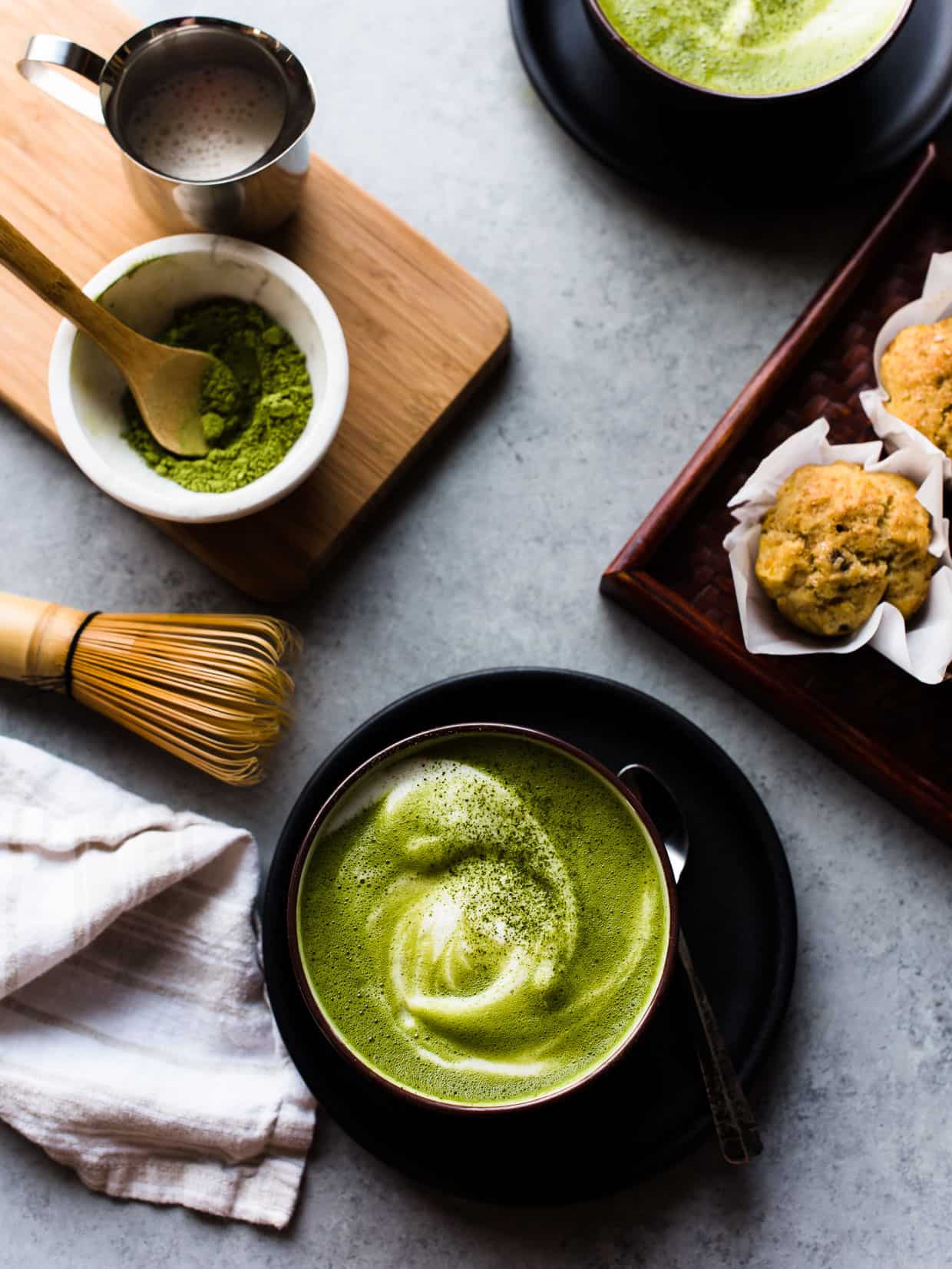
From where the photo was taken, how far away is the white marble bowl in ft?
4.23

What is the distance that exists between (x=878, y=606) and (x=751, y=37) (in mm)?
697

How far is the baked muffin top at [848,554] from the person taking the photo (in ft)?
4.27

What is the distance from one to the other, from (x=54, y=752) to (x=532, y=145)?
997 mm

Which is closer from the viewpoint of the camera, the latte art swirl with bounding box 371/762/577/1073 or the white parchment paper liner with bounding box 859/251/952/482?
the latte art swirl with bounding box 371/762/577/1073

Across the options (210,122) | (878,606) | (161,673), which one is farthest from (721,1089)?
(210,122)

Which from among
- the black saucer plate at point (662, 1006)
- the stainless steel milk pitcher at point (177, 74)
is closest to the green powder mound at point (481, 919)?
the black saucer plate at point (662, 1006)

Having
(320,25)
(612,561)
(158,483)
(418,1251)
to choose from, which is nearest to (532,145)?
(320,25)

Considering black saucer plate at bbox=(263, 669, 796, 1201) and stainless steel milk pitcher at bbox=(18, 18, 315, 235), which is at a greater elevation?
stainless steel milk pitcher at bbox=(18, 18, 315, 235)

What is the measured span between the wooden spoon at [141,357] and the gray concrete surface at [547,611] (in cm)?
17

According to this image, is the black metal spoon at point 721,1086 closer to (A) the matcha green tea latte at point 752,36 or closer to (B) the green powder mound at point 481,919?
(B) the green powder mound at point 481,919

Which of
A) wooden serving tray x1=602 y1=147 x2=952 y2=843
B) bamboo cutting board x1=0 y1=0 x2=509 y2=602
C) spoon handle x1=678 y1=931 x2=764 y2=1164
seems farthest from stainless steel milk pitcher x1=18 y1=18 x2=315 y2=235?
spoon handle x1=678 y1=931 x2=764 y2=1164

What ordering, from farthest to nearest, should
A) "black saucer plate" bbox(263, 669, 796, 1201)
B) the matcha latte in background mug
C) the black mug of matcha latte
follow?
the matcha latte in background mug < "black saucer plate" bbox(263, 669, 796, 1201) < the black mug of matcha latte

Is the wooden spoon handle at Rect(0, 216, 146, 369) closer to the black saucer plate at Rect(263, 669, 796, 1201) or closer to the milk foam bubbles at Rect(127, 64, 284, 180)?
the milk foam bubbles at Rect(127, 64, 284, 180)

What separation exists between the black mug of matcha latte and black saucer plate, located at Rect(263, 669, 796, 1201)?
0.41ft
